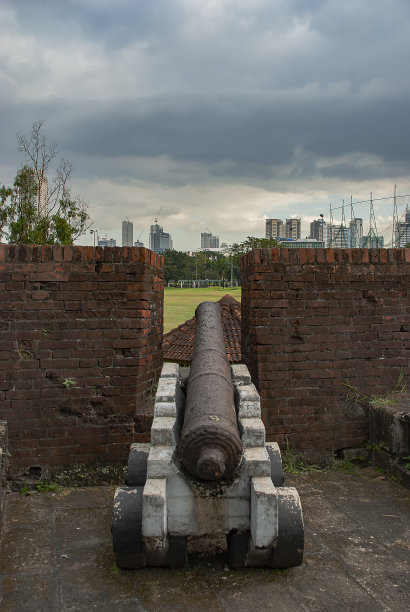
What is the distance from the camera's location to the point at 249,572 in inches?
107

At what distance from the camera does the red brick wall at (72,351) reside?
397 cm

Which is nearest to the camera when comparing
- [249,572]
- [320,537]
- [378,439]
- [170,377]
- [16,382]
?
[249,572]

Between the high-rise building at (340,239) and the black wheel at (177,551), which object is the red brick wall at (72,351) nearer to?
the black wheel at (177,551)

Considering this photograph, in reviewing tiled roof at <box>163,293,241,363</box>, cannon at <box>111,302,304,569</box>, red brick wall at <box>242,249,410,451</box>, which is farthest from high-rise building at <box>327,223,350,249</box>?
cannon at <box>111,302,304,569</box>

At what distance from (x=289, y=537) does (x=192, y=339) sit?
15.8ft

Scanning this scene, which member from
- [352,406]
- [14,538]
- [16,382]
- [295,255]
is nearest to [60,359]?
[16,382]

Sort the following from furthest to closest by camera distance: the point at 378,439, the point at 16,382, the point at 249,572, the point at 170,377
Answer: the point at 378,439 → the point at 16,382 → the point at 170,377 → the point at 249,572

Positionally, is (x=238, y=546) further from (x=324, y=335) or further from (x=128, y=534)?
(x=324, y=335)

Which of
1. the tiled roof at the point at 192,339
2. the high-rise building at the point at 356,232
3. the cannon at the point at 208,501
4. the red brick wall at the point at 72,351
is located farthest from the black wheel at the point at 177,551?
the high-rise building at the point at 356,232

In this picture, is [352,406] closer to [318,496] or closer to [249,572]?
[318,496]

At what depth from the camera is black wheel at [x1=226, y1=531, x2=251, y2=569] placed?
2.70 meters

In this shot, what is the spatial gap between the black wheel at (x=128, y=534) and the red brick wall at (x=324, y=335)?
1818mm

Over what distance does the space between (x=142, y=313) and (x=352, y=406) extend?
1.95 m

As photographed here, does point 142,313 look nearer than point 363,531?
No
